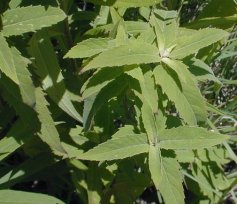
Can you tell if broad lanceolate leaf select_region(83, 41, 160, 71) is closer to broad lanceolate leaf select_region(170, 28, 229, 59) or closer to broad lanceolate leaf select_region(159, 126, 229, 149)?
broad lanceolate leaf select_region(170, 28, 229, 59)

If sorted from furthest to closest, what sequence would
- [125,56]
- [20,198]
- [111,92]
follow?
[20,198], [111,92], [125,56]

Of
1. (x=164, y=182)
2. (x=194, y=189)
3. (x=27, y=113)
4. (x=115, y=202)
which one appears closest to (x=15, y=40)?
(x=27, y=113)

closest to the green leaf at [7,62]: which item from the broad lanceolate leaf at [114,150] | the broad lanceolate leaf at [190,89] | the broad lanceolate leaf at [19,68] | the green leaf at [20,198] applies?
the broad lanceolate leaf at [19,68]

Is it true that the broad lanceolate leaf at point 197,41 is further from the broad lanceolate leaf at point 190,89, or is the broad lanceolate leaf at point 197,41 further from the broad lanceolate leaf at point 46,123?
the broad lanceolate leaf at point 46,123

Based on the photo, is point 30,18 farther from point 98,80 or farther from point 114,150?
point 114,150

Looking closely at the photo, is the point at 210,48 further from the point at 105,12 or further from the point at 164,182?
the point at 164,182

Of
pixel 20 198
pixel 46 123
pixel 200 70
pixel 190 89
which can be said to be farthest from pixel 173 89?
→ pixel 20 198

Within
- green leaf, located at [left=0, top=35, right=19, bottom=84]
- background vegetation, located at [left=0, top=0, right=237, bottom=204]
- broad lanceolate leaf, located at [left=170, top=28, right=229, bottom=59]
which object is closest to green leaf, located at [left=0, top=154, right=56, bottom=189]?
background vegetation, located at [left=0, top=0, right=237, bottom=204]
